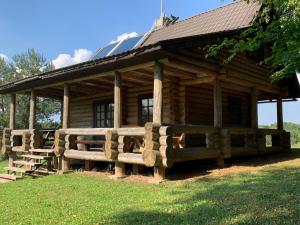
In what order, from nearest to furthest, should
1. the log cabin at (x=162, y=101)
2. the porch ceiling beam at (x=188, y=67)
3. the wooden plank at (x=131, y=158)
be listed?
the log cabin at (x=162, y=101) → the wooden plank at (x=131, y=158) → the porch ceiling beam at (x=188, y=67)

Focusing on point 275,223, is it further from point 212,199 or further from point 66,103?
point 66,103

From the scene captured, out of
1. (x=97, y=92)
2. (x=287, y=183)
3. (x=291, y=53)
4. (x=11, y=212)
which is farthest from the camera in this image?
(x=97, y=92)

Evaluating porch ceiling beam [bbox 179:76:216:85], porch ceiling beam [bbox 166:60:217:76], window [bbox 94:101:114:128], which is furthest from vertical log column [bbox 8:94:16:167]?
porch ceiling beam [bbox 166:60:217:76]

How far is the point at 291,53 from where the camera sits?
5516mm

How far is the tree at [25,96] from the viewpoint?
3180cm

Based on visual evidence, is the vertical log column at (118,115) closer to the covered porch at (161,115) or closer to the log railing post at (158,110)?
the covered porch at (161,115)

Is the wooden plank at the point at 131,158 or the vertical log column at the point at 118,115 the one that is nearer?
the wooden plank at the point at 131,158

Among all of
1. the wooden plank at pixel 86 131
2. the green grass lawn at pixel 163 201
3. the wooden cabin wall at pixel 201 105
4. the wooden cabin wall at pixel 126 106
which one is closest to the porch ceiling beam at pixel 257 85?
the wooden cabin wall at pixel 201 105

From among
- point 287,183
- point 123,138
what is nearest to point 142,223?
point 287,183

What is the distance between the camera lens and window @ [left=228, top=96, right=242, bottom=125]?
1652 centimetres

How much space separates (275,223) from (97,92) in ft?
42.3

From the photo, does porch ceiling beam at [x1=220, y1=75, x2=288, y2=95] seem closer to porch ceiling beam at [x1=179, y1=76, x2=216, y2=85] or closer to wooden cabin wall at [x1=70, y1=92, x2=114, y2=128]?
porch ceiling beam at [x1=179, y1=76, x2=216, y2=85]

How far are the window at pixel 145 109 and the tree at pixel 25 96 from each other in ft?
62.0

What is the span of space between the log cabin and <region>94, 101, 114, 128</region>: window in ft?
0.15
